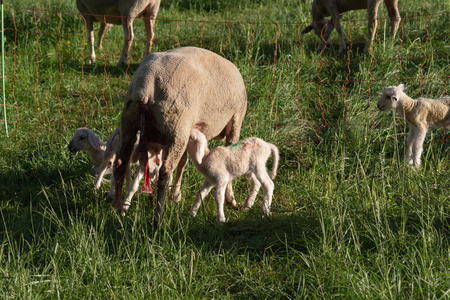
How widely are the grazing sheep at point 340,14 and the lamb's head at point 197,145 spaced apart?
A: 3.81 meters

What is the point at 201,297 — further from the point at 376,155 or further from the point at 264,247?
the point at 376,155

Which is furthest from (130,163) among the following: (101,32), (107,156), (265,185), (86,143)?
(101,32)

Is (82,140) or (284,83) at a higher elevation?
(284,83)

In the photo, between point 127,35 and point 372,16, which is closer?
point 372,16

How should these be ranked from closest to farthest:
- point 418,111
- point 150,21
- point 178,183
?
point 178,183 < point 418,111 < point 150,21

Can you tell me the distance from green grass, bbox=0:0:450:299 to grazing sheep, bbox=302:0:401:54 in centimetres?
26

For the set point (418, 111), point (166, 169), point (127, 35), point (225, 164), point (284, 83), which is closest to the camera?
point (166, 169)

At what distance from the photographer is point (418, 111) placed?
216 inches

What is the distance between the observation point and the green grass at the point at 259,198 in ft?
10.8

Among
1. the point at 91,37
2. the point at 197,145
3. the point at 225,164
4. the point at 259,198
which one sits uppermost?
the point at 91,37

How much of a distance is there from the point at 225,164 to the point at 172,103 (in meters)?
0.77

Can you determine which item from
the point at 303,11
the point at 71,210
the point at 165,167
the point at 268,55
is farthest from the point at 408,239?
the point at 303,11

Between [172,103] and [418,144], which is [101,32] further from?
[418,144]

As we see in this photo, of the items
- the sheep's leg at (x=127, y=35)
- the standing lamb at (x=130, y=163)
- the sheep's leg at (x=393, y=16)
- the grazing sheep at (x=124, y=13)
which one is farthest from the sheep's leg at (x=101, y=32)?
the sheep's leg at (x=393, y=16)
